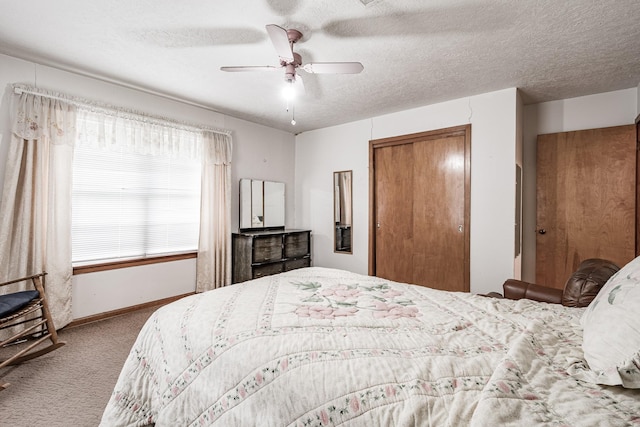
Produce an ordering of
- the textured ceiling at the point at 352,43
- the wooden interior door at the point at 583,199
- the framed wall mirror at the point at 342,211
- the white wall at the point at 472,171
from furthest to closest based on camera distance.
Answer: the framed wall mirror at the point at 342,211 < the white wall at the point at 472,171 < the wooden interior door at the point at 583,199 < the textured ceiling at the point at 352,43

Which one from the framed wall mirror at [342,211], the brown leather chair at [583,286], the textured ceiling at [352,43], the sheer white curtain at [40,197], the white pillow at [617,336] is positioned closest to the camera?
the white pillow at [617,336]

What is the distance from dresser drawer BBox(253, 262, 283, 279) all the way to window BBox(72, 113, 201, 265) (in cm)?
91

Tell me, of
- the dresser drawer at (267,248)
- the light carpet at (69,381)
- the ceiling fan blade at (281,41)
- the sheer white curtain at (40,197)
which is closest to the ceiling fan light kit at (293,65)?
the ceiling fan blade at (281,41)

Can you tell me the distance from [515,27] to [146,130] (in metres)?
3.67

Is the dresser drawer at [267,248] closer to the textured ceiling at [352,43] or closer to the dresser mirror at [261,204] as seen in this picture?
the dresser mirror at [261,204]

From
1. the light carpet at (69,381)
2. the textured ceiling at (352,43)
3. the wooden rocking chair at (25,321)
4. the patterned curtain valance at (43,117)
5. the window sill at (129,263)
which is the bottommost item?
the light carpet at (69,381)

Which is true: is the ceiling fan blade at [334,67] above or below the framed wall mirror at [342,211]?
above

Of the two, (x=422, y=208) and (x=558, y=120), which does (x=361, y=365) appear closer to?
(x=422, y=208)

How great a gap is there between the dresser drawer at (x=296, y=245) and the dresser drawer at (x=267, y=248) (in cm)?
14

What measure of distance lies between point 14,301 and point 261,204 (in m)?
2.92

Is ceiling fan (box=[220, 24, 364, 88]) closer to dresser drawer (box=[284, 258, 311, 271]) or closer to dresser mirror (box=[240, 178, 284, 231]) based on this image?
dresser mirror (box=[240, 178, 284, 231])

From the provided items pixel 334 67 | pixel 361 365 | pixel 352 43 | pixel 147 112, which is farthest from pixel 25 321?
pixel 352 43

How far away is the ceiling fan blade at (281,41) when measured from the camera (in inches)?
72.6

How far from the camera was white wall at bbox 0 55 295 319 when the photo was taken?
2.75m
